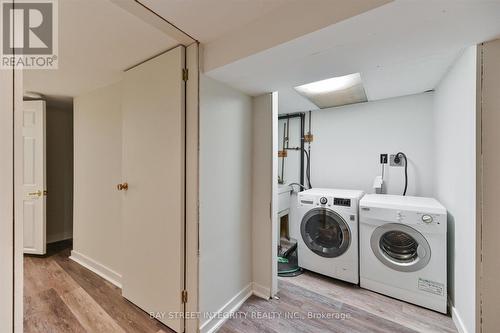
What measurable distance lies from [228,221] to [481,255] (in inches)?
63.2

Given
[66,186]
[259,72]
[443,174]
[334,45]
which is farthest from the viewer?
[66,186]

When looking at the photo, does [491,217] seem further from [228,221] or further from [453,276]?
[228,221]

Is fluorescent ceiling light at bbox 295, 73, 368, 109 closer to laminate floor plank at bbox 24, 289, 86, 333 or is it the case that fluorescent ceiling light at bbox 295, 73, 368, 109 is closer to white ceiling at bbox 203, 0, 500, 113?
white ceiling at bbox 203, 0, 500, 113

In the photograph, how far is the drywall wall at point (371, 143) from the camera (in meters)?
2.32

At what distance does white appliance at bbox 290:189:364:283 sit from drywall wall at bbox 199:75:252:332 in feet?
2.41

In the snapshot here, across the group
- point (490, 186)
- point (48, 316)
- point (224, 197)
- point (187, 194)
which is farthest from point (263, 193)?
point (48, 316)

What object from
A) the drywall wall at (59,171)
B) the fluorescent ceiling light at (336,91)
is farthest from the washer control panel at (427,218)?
the drywall wall at (59,171)

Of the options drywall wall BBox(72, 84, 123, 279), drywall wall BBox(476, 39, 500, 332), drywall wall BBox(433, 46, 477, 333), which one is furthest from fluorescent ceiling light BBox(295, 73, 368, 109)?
drywall wall BBox(72, 84, 123, 279)

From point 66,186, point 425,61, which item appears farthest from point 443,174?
point 66,186

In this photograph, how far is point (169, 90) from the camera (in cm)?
154

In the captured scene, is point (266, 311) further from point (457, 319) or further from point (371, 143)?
point (371, 143)

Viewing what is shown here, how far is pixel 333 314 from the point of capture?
5.73ft

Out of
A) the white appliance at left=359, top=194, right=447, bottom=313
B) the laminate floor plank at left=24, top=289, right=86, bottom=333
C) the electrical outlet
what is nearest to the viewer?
the laminate floor plank at left=24, top=289, right=86, bottom=333

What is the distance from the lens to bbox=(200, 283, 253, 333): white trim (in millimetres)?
1532
